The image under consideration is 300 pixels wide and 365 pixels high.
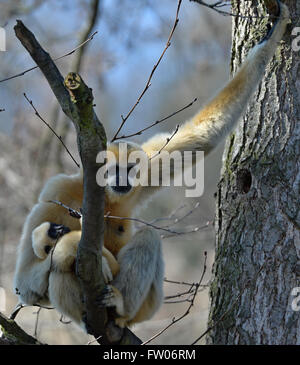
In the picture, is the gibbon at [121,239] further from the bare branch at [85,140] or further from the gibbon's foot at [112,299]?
the bare branch at [85,140]

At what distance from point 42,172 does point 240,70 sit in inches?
207

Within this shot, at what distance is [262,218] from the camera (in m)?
4.17

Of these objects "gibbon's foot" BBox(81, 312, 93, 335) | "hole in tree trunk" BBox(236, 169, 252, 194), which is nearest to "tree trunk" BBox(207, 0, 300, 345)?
"hole in tree trunk" BBox(236, 169, 252, 194)

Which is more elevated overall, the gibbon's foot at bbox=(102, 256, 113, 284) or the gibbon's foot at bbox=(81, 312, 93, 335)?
the gibbon's foot at bbox=(102, 256, 113, 284)

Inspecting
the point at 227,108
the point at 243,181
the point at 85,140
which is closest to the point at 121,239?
the point at 243,181

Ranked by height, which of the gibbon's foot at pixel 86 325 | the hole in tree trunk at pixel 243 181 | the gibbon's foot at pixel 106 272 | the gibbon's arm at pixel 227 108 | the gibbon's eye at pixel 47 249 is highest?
the gibbon's arm at pixel 227 108

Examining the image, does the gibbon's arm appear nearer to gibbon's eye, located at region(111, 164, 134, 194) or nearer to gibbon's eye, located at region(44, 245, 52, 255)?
gibbon's eye, located at region(111, 164, 134, 194)

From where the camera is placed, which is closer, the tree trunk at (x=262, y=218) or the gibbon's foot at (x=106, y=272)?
the tree trunk at (x=262, y=218)

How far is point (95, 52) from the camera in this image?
34.2 feet

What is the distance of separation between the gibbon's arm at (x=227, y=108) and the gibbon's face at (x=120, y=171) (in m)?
0.24

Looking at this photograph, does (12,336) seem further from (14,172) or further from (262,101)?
(14,172)

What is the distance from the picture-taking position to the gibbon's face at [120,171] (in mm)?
4852

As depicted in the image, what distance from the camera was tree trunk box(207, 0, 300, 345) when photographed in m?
3.96

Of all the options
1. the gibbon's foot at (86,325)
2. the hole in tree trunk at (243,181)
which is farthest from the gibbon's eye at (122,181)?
the gibbon's foot at (86,325)
